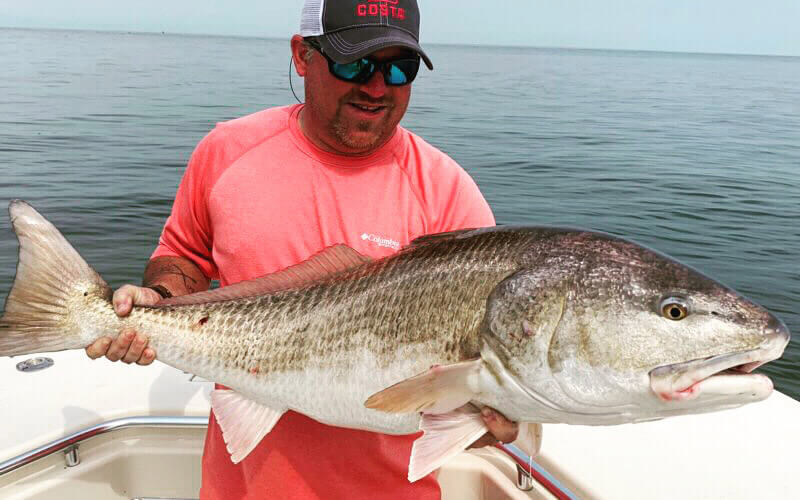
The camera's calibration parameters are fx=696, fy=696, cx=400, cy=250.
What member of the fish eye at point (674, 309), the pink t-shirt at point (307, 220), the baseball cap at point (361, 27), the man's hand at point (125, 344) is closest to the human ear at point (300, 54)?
the baseball cap at point (361, 27)

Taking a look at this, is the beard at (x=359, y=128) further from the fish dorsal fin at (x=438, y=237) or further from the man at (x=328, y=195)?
the fish dorsal fin at (x=438, y=237)

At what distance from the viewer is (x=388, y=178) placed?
2957mm

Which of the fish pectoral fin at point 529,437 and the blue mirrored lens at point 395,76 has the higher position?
the blue mirrored lens at point 395,76

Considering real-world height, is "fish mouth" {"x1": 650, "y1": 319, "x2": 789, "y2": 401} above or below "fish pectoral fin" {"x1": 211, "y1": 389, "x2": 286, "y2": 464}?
above

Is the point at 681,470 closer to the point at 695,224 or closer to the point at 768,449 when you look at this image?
the point at 768,449

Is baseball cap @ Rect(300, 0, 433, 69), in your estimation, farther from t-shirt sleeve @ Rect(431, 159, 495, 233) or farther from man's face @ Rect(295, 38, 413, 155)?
t-shirt sleeve @ Rect(431, 159, 495, 233)

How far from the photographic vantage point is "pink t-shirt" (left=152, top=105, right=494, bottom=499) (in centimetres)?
284

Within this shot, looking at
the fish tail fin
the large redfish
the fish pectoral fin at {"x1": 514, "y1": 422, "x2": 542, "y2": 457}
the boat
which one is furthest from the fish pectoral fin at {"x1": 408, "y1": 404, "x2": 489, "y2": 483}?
the fish tail fin

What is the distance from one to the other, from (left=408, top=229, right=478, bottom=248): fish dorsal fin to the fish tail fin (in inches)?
46.7

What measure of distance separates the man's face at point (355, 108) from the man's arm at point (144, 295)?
0.85 m

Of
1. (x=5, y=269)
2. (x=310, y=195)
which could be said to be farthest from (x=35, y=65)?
(x=310, y=195)

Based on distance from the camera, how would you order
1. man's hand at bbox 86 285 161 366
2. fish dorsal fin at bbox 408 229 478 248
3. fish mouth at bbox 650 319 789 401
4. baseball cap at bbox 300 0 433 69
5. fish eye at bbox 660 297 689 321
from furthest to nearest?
baseball cap at bbox 300 0 433 69
man's hand at bbox 86 285 161 366
fish dorsal fin at bbox 408 229 478 248
fish eye at bbox 660 297 689 321
fish mouth at bbox 650 319 789 401

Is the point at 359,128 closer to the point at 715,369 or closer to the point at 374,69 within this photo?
the point at 374,69

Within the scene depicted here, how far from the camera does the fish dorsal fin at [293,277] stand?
2.67 metres
